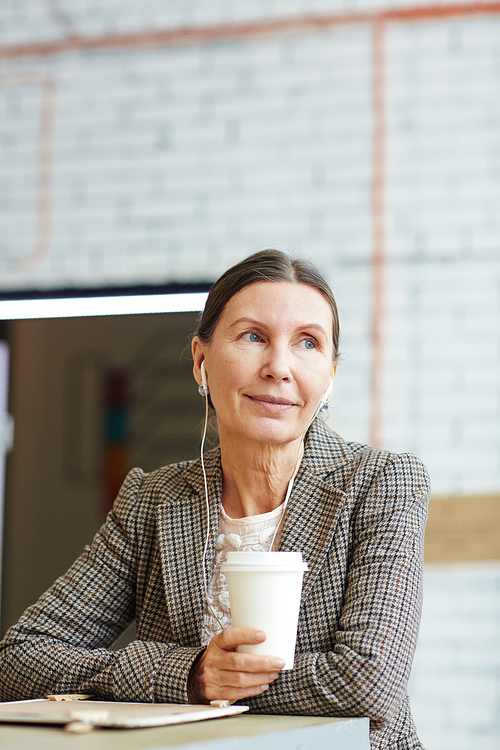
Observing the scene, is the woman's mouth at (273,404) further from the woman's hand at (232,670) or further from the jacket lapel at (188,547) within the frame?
the woman's hand at (232,670)

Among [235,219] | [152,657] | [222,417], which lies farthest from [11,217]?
[152,657]

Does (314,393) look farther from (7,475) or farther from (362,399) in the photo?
(7,475)

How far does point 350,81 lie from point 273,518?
254 cm

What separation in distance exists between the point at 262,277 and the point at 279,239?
206 cm

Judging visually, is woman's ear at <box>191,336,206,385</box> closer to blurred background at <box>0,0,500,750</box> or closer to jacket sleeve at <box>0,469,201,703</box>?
jacket sleeve at <box>0,469,201,703</box>

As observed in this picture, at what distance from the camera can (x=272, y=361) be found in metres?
1.49

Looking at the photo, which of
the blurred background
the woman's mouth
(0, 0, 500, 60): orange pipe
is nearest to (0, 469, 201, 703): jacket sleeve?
the woman's mouth

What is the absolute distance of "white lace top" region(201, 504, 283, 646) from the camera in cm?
150

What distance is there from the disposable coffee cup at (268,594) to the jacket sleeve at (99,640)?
163 mm

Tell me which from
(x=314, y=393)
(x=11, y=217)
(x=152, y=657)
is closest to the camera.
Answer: (x=152, y=657)

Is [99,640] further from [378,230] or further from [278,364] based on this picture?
[378,230]

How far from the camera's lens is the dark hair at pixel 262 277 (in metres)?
1.58

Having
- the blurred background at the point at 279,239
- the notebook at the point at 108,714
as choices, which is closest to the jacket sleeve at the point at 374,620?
the notebook at the point at 108,714

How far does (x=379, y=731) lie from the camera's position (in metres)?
1.36
